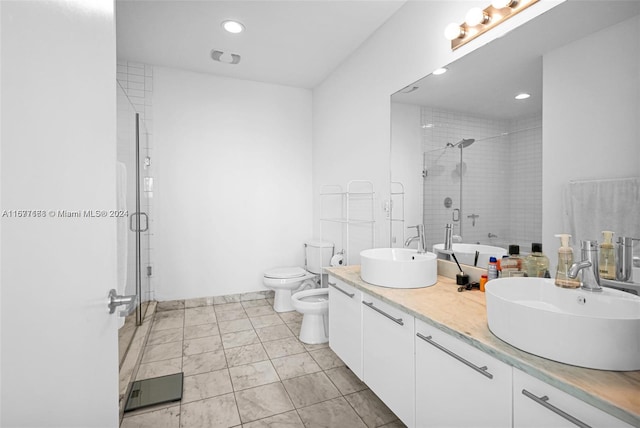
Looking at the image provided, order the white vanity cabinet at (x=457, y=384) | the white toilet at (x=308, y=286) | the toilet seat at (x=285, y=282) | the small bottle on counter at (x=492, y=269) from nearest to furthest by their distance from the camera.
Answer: the white vanity cabinet at (x=457, y=384), the small bottle on counter at (x=492, y=269), the white toilet at (x=308, y=286), the toilet seat at (x=285, y=282)

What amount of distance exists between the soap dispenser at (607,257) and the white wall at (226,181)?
9.74ft

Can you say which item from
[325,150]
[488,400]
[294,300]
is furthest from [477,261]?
[325,150]

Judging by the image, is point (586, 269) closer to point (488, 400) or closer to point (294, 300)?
point (488, 400)

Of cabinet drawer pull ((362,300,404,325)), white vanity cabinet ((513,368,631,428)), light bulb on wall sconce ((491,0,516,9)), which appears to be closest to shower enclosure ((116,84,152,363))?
cabinet drawer pull ((362,300,404,325))

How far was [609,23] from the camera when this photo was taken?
1.17 m

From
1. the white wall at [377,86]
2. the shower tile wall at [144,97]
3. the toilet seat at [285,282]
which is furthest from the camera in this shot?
the toilet seat at [285,282]

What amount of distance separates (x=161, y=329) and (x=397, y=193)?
2.39 meters

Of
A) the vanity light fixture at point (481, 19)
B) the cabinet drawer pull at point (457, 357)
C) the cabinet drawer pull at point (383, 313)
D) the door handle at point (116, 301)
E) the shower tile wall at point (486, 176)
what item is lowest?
the cabinet drawer pull at point (457, 357)

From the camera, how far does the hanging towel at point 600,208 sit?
1.12 meters

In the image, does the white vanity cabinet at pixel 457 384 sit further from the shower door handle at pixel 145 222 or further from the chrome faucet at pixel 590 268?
the shower door handle at pixel 145 222

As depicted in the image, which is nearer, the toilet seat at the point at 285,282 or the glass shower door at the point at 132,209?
the glass shower door at the point at 132,209

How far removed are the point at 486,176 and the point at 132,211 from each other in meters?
2.48

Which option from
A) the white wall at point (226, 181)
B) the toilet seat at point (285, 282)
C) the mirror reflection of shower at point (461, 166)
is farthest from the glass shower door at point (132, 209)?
the mirror reflection of shower at point (461, 166)

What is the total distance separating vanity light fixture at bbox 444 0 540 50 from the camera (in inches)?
58.3
